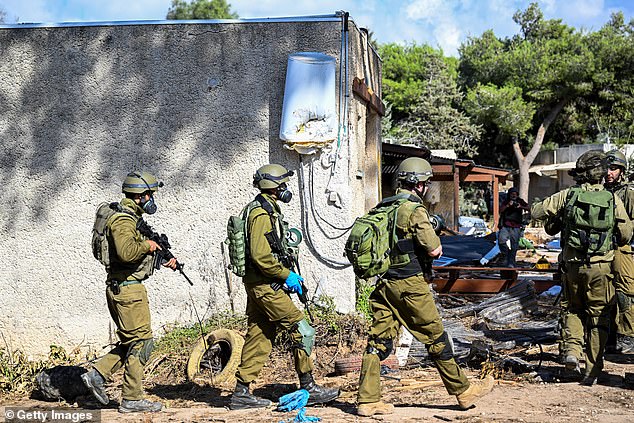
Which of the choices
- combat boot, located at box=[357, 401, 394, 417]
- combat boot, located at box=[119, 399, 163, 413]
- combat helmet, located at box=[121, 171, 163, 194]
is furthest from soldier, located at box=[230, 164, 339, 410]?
combat helmet, located at box=[121, 171, 163, 194]

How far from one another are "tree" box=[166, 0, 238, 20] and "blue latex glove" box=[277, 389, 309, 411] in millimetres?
51441

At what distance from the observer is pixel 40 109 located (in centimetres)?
824

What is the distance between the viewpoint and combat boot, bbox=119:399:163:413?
5.88 metres

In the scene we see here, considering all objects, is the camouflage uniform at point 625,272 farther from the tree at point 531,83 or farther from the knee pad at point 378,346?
the tree at point 531,83

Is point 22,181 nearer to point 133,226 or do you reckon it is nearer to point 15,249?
point 15,249

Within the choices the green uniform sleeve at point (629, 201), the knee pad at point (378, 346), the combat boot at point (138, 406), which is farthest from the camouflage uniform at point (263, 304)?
the green uniform sleeve at point (629, 201)

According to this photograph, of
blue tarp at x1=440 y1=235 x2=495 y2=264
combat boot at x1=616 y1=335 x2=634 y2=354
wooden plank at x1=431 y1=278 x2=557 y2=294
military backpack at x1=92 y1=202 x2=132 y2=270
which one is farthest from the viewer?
blue tarp at x1=440 y1=235 x2=495 y2=264

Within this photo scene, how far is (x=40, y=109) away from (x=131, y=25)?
4.67 ft

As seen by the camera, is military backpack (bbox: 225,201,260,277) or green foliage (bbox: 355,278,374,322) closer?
military backpack (bbox: 225,201,260,277)

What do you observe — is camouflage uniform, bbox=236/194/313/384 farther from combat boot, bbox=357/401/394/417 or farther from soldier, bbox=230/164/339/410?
combat boot, bbox=357/401/394/417

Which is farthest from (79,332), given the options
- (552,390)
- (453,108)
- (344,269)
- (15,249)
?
(453,108)

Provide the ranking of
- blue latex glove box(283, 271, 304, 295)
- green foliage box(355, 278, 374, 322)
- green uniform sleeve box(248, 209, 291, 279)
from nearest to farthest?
green uniform sleeve box(248, 209, 291, 279)
blue latex glove box(283, 271, 304, 295)
green foliage box(355, 278, 374, 322)

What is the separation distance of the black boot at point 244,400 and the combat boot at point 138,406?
0.65m

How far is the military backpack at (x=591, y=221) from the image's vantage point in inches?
238
